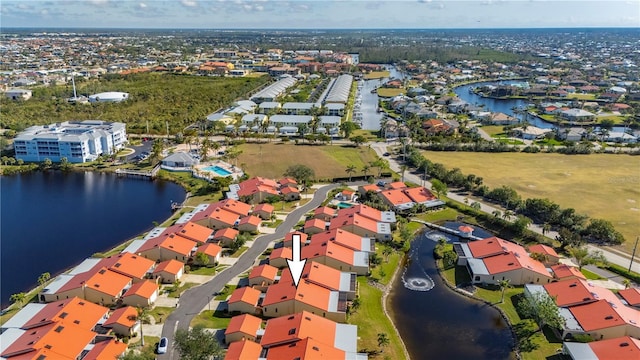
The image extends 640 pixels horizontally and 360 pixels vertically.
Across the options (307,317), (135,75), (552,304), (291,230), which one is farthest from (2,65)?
(552,304)

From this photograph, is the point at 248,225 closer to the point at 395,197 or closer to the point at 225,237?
the point at 225,237

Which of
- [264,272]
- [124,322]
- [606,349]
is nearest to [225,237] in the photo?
[264,272]

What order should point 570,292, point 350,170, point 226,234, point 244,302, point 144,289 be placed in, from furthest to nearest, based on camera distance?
point 350,170 → point 226,234 → point 570,292 → point 144,289 → point 244,302

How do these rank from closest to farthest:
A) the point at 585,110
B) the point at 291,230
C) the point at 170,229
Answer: the point at 170,229 → the point at 291,230 → the point at 585,110

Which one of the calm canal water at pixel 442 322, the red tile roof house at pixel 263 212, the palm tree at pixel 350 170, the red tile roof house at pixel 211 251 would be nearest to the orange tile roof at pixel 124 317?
the red tile roof house at pixel 211 251

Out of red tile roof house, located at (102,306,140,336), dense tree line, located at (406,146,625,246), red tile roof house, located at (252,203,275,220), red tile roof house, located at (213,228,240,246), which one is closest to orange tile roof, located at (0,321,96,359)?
red tile roof house, located at (102,306,140,336)

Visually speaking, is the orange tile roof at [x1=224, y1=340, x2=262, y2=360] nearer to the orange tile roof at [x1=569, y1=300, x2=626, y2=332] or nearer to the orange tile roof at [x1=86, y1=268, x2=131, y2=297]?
the orange tile roof at [x1=86, y1=268, x2=131, y2=297]

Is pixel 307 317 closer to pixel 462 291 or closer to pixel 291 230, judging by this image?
pixel 462 291
